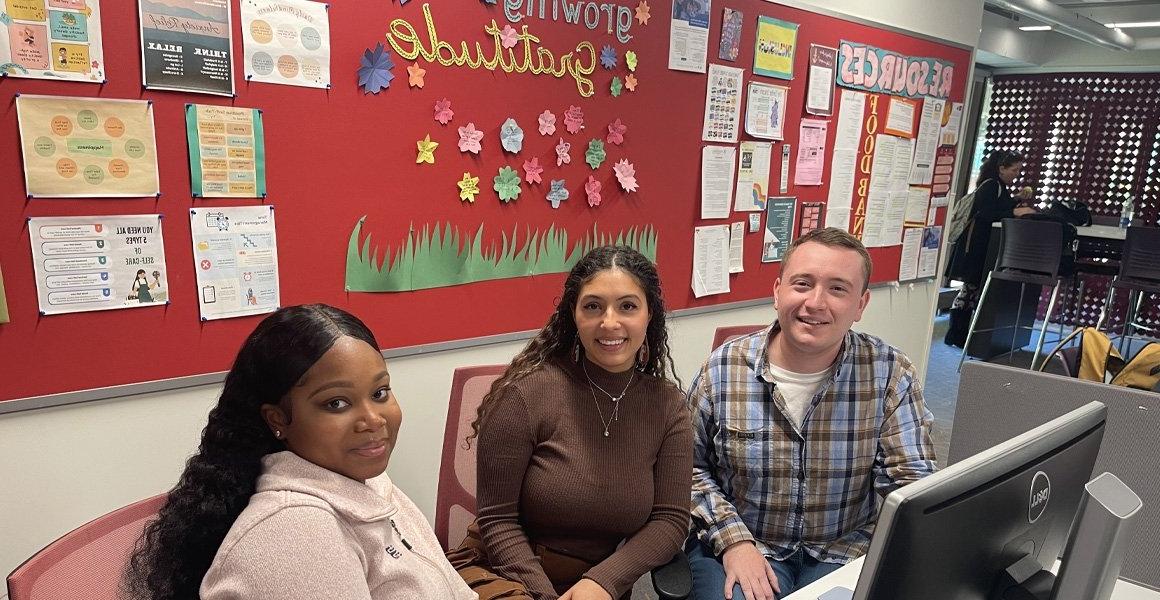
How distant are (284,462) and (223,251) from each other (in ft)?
3.54

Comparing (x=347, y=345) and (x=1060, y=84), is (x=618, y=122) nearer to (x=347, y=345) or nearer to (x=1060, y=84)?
(x=347, y=345)

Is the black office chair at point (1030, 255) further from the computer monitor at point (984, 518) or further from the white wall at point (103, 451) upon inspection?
the computer monitor at point (984, 518)

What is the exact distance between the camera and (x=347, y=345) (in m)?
1.01

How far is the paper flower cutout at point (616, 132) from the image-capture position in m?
2.59

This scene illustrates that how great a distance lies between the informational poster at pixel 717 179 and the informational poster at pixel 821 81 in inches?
20.7

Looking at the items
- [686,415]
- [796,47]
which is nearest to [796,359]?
[686,415]

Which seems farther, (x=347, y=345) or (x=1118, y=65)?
(x=1118, y=65)

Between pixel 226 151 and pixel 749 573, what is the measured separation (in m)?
1.58

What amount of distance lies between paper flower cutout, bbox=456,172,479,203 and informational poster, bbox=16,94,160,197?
0.82m

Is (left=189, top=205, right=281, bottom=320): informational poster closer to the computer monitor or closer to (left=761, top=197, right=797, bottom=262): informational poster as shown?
the computer monitor

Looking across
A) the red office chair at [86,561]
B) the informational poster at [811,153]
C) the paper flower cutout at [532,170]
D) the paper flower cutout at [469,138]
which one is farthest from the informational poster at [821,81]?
the red office chair at [86,561]

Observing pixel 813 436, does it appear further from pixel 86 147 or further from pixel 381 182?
pixel 86 147

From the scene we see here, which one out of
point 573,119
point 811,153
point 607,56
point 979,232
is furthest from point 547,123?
point 979,232

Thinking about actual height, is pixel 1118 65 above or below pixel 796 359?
above
